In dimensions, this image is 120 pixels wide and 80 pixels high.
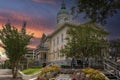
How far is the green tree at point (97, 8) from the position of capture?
14430 millimetres

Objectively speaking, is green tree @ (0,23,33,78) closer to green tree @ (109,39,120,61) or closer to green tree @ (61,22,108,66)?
green tree @ (61,22,108,66)

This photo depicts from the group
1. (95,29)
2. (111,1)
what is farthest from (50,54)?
(111,1)

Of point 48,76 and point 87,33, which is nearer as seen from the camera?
point 48,76

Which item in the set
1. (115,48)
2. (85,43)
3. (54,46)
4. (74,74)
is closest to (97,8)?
(74,74)

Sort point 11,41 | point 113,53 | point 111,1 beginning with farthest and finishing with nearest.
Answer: point 113,53 < point 11,41 < point 111,1

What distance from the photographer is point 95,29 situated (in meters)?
41.3

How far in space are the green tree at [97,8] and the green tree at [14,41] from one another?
78.1 ft

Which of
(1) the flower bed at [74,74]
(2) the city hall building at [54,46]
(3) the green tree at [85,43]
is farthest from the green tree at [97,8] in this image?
(2) the city hall building at [54,46]

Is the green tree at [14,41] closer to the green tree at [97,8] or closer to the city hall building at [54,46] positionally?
the city hall building at [54,46]

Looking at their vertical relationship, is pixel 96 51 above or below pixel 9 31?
below

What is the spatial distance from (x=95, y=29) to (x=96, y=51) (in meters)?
3.41

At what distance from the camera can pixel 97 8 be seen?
48.3 ft

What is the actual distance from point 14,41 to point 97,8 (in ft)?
81.8

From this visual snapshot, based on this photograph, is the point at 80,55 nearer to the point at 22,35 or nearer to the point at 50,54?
the point at 22,35
